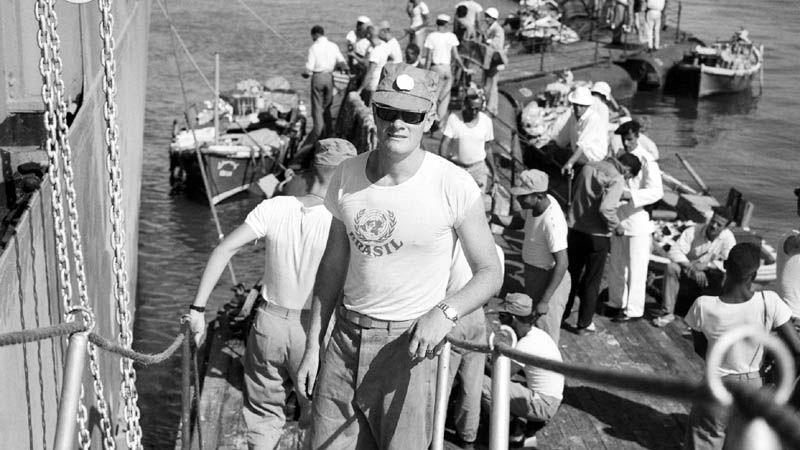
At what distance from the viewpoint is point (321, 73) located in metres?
17.7

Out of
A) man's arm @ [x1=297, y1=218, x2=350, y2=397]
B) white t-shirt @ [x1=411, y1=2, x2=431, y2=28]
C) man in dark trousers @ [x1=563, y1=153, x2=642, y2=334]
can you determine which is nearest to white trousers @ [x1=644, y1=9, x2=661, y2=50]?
white t-shirt @ [x1=411, y1=2, x2=431, y2=28]

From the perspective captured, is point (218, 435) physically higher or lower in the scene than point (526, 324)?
lower

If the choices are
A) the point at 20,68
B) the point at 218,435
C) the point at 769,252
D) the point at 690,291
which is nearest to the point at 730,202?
the point at 769,252

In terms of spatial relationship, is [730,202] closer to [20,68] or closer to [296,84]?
[20,68]

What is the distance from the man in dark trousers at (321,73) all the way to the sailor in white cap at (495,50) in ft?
8.48

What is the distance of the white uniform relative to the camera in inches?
363

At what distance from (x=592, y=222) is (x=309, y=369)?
4.96 metres

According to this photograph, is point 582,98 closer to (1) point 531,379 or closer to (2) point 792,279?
(2) point 792,279

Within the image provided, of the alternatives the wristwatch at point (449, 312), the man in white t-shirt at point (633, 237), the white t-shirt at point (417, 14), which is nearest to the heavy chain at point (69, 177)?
the wristwatch at point (449, 312)

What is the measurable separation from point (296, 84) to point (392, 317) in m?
27.4

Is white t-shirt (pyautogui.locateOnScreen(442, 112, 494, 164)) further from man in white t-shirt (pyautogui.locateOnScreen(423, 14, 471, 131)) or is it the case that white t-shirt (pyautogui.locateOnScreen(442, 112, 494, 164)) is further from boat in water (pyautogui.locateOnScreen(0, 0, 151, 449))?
man in white t-shirt (pyautogui.locateOnScreen(423, 14, 471, 131))

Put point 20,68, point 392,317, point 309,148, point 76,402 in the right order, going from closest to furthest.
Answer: point 76,402, point 392,317, point 20,68, point 309,148

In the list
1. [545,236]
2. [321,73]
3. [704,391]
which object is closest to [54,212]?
[704,391]

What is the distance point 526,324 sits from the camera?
6.92 m
